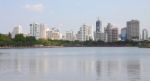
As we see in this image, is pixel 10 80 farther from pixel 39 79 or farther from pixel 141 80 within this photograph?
pixel 141 80

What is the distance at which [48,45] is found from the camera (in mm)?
190250

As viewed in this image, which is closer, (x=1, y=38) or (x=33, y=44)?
(x=1, y=38)

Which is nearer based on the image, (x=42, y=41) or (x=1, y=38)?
(x=1, y=38)

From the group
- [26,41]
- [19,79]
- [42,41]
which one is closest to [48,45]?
[42,41]

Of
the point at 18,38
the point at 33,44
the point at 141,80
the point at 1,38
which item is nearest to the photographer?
the point at 141,80

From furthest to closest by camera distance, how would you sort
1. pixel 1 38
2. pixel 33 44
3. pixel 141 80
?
pixel 33 44, pixel 1 38, pixel 141 80

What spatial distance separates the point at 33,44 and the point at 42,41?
11.8 metres

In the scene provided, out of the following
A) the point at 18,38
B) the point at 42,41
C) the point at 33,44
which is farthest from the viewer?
the point at 42,41

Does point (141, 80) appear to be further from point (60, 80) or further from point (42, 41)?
point (42, 41)

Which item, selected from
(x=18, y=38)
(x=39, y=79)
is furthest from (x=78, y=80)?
(x=18, y=38)

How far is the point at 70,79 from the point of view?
23781mm

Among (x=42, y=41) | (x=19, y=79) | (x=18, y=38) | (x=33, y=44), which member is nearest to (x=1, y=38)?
(x=18, y=38)

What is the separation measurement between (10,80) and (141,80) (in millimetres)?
7432

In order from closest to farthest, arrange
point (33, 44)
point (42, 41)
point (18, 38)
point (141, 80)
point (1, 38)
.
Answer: point (141, 80) → point (1, 38) → point (18, 38) → point (33, 44) → point (42, 41)
